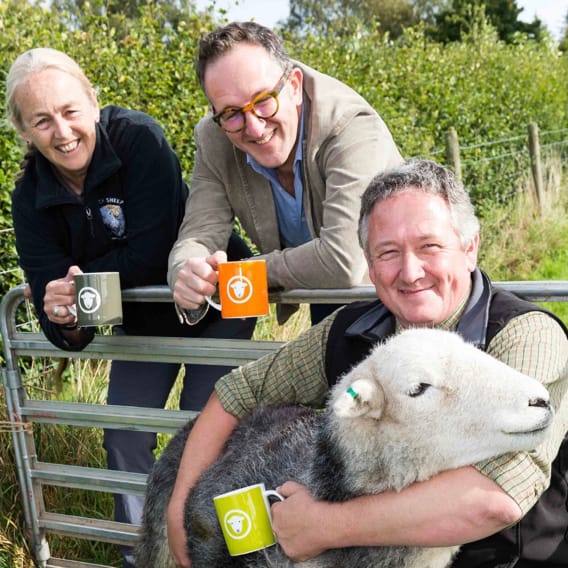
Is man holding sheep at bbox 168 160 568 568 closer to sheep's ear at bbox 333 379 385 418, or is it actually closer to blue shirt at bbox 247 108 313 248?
sheep's ear at bbox 333 379 385 418

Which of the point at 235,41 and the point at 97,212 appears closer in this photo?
the point at 235,41

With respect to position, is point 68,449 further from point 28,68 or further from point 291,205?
point 28,68

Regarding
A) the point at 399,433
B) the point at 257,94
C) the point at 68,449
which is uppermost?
A: the point at 257,94

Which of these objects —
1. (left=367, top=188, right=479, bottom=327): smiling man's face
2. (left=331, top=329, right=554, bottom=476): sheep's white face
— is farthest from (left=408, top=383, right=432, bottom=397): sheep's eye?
(left=367, top=188, right=479, bottom=327): smiling man's face

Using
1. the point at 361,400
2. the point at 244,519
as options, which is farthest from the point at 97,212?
the point at 361,400

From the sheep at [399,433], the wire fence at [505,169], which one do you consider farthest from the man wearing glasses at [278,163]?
the wire fence at [505,169]

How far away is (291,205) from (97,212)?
879 mm

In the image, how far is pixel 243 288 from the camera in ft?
9.27

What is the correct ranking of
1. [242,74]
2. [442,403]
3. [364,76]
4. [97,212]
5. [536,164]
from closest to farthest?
1. [442,403]
2. [242,74]
3. [97,212]
4. [364,76]
5. [536,164]

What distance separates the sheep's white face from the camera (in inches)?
73.2

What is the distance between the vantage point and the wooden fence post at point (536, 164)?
11.0 metres

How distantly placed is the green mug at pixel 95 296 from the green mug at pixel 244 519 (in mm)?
1221

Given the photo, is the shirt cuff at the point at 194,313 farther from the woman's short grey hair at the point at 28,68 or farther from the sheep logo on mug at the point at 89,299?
the woman's short grey hair at the point at 28,68

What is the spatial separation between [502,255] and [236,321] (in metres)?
5.80
